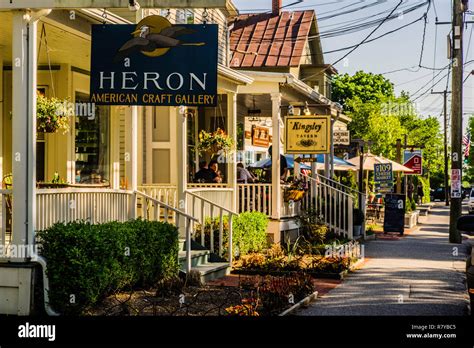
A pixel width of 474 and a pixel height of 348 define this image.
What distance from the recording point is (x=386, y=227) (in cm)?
2500

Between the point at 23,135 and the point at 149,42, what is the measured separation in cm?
210

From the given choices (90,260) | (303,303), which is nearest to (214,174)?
(303,303)

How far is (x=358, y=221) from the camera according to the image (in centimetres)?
2264

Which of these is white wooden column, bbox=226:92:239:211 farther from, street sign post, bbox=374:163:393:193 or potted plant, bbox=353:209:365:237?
street sign post, bbox=374:163:393:193

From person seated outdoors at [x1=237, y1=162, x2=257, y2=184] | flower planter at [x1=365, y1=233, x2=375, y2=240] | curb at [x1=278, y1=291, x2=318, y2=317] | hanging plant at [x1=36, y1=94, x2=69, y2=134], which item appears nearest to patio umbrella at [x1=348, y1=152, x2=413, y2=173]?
flower planter at [x1=365, y1=233, x2=375, y2=240]

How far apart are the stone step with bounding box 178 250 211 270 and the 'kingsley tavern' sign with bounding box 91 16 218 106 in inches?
145

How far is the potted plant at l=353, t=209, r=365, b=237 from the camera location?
73.4 ft

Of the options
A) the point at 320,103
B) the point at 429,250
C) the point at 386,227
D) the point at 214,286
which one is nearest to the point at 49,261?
the point at 214,286

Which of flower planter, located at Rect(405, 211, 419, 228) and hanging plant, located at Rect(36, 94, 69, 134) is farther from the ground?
hanging plant, located at Rect(36, 94, 69, 134)

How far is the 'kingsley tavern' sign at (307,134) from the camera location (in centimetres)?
1850

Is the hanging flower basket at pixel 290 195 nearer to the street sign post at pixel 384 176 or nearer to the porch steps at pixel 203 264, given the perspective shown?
the porch steps at pixel 203 264

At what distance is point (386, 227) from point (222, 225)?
11.0 metres
